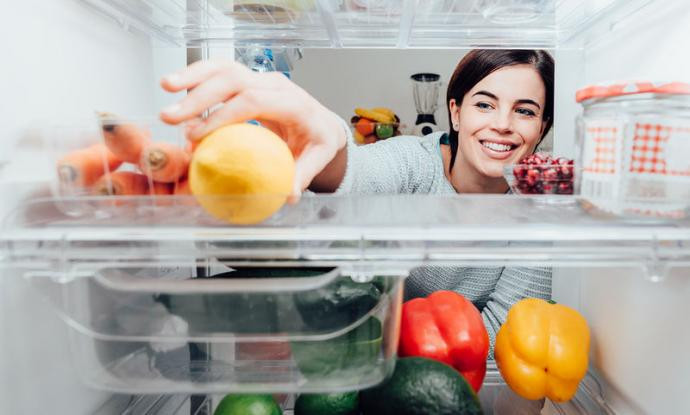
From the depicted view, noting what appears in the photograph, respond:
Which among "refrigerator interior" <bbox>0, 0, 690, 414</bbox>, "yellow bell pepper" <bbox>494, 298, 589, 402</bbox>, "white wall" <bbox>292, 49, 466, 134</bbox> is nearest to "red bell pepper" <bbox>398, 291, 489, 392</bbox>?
"yellow bell pepper" <bbox>494, 298, 589, 402</bbox>

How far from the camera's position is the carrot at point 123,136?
46 centimetres

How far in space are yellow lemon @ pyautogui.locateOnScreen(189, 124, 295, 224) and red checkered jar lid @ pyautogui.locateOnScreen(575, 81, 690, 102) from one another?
314 millimetres

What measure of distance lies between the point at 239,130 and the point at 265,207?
Answer: 0.23ft

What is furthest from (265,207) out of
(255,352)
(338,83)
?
(338,83)

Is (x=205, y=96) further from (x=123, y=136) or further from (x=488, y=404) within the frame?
(x=488, y=404)

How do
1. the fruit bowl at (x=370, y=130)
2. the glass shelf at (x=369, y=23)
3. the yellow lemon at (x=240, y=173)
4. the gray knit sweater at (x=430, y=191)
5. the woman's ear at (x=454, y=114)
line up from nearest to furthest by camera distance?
the yellow lemon at (x=240, y=173)
the glass shelf at (x=369, y=23)
the gray knit sweater at (x=430, y=191)
the woman's ear at (x=454, y=114)
the fruit bowl at (x=370, y=130)

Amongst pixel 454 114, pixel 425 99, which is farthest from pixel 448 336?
pixel 425 99

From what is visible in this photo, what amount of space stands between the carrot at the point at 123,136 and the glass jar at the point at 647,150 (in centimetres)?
45

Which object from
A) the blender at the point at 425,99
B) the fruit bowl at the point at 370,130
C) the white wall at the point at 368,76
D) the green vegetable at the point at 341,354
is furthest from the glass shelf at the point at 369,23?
the white wall at the point at 368,76

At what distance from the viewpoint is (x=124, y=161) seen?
0.48m

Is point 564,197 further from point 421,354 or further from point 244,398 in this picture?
point 244,398

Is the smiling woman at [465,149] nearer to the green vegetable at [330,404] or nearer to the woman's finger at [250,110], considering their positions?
the woman's finger at [250,110]

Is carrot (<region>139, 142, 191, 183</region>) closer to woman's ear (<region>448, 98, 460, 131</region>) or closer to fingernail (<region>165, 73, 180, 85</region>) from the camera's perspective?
fingernail (<region>165, 73, 180, 85</region>)

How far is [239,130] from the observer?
1.44 ft
